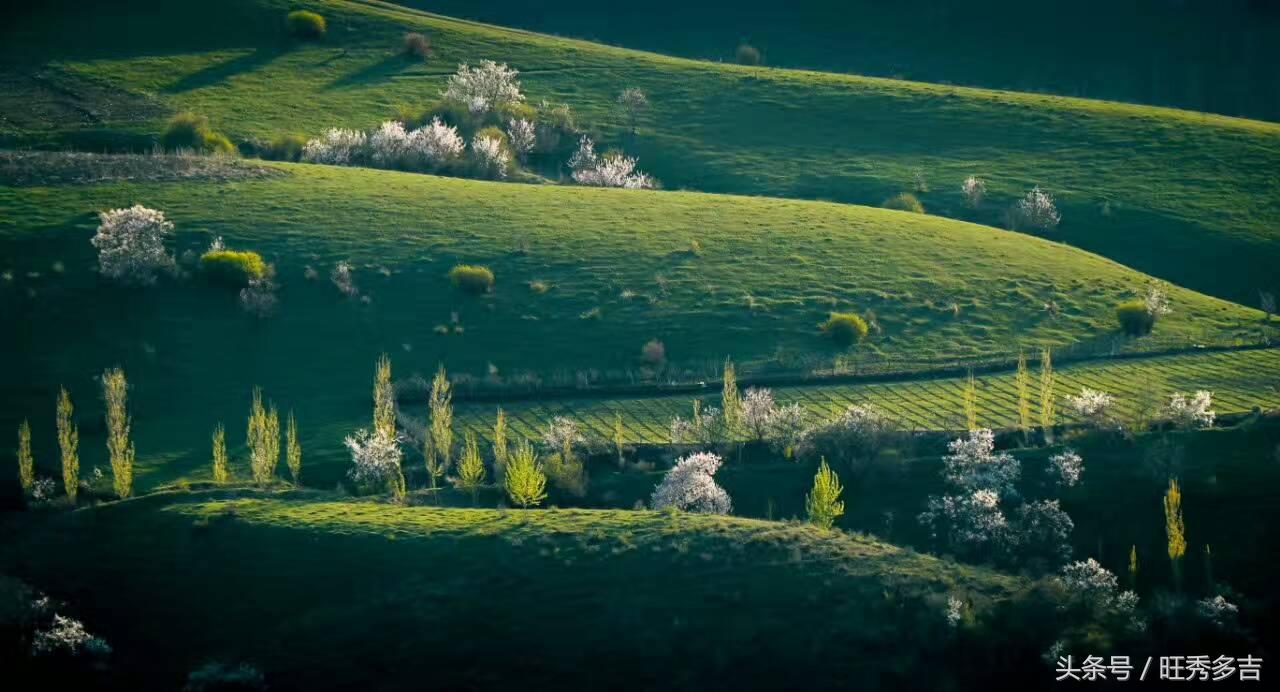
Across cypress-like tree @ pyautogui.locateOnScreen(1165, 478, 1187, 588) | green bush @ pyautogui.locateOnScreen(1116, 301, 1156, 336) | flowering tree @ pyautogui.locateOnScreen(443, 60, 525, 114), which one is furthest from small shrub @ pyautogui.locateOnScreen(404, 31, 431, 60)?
cypress-like tree @ pyautogui.locateOnScreen(1165, 478, 1187, 588)

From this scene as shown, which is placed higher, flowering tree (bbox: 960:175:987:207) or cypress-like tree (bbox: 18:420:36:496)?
flowering tree (bbox: 960:175:987:207)

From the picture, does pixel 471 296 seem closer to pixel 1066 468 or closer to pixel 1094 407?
pixel 1094 407

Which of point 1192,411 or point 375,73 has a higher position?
point 375,73

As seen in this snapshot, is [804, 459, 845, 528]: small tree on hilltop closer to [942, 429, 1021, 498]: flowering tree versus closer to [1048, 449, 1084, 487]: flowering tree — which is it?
[942, 429, 1021, 498]: flowering tree

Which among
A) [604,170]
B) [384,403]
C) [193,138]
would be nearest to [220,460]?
[384,403]

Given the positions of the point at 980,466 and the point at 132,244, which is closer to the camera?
the point at 980,466
